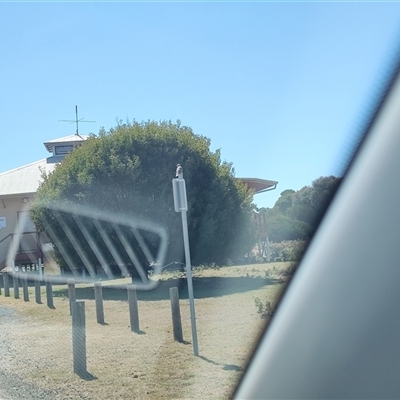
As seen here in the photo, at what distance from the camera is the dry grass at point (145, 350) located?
784 cm

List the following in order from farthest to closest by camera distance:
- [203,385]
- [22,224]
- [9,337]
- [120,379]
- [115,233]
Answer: [22,224], [115,233], [9,337], [120,379], [203,385]

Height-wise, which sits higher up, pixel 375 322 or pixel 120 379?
pixel 375 322

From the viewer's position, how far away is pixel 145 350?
10.1 meters

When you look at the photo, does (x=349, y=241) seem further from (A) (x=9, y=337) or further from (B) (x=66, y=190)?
(B) (x=66, y=190)

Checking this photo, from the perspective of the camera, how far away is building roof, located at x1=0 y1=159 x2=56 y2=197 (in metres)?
31.4

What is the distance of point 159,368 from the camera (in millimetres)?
8766

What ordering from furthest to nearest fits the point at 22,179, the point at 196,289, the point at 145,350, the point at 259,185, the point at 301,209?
the point at 22,179
the point at 259,185
the point at 196,289
the point at 301,209
the point at 145,350

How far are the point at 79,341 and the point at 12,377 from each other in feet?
3.25

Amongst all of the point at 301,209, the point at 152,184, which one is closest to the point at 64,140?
the point at 152,184

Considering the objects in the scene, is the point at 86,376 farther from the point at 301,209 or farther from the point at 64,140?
the point at 64,140

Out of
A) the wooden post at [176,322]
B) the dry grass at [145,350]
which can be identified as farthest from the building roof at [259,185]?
the wooden post at [176,322]

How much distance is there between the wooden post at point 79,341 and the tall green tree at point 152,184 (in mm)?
11134

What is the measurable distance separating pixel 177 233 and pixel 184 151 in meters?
2.67

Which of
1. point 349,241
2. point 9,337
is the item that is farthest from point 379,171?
point 9,337
